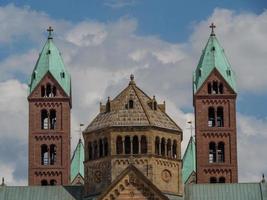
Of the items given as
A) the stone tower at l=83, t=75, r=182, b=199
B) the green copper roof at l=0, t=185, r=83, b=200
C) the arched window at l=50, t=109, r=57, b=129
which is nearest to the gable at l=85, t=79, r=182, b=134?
the stone tower at l=83, t=75, r=182, b=199

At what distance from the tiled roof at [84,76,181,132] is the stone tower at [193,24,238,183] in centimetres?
2543

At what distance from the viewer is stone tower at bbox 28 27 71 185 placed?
500 ft

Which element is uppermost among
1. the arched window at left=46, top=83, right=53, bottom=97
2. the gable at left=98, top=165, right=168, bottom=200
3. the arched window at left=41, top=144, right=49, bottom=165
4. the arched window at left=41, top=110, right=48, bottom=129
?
the arched window at left=46, top=83, right=53, bottom=97

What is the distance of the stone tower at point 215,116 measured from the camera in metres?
152

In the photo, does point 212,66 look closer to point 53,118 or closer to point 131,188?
point 53,118

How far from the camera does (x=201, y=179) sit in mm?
150750

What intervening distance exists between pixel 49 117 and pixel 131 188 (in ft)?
115

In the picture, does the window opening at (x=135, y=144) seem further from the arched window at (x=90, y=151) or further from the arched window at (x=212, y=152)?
the arched window at (x=212, y=152)

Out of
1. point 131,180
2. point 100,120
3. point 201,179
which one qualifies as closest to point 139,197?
point 131,180

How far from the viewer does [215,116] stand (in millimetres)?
153500

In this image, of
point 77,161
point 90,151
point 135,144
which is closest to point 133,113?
point 135,144

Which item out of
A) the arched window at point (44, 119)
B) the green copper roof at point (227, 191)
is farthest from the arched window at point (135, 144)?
the arched window at point (44, 119)

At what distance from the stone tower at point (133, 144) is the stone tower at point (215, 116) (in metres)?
25.9

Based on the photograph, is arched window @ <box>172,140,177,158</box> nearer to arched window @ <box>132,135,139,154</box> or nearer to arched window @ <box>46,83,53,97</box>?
arched window @ <box>132,135,139,154</box>
